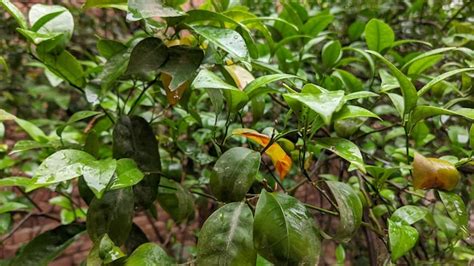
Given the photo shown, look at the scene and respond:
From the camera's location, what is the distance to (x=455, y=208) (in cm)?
58

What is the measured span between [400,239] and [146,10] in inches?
16.7

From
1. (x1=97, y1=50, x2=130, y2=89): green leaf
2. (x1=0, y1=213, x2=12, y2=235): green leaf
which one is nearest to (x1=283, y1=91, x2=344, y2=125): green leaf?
(x1=97, y1=50, x2=130, y2=89): green leaf

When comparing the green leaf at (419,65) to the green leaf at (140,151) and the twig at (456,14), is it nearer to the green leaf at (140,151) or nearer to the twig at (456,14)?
the green leaf at (140,151)

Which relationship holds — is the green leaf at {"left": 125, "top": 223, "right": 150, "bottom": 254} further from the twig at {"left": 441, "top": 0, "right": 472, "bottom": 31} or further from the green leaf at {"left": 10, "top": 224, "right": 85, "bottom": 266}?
Answer: the twig at {"left": 441, "top": 0, "right": 472, "bottom": 31}

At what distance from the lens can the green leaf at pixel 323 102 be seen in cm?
39

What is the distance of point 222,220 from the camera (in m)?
0.49

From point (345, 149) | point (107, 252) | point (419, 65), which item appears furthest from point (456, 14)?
point (107, 252)

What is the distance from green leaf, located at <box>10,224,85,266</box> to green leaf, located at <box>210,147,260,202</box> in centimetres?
32

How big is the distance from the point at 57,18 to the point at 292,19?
50cm

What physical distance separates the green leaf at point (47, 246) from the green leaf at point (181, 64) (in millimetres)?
328

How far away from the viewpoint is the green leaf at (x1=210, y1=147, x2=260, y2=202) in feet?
1.68

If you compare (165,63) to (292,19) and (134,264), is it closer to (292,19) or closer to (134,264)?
(134,264)

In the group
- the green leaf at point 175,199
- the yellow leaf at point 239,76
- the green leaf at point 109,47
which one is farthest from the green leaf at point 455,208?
the green leaf at point 109,47

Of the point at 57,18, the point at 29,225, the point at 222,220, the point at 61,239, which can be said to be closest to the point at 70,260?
the point at 29,225
